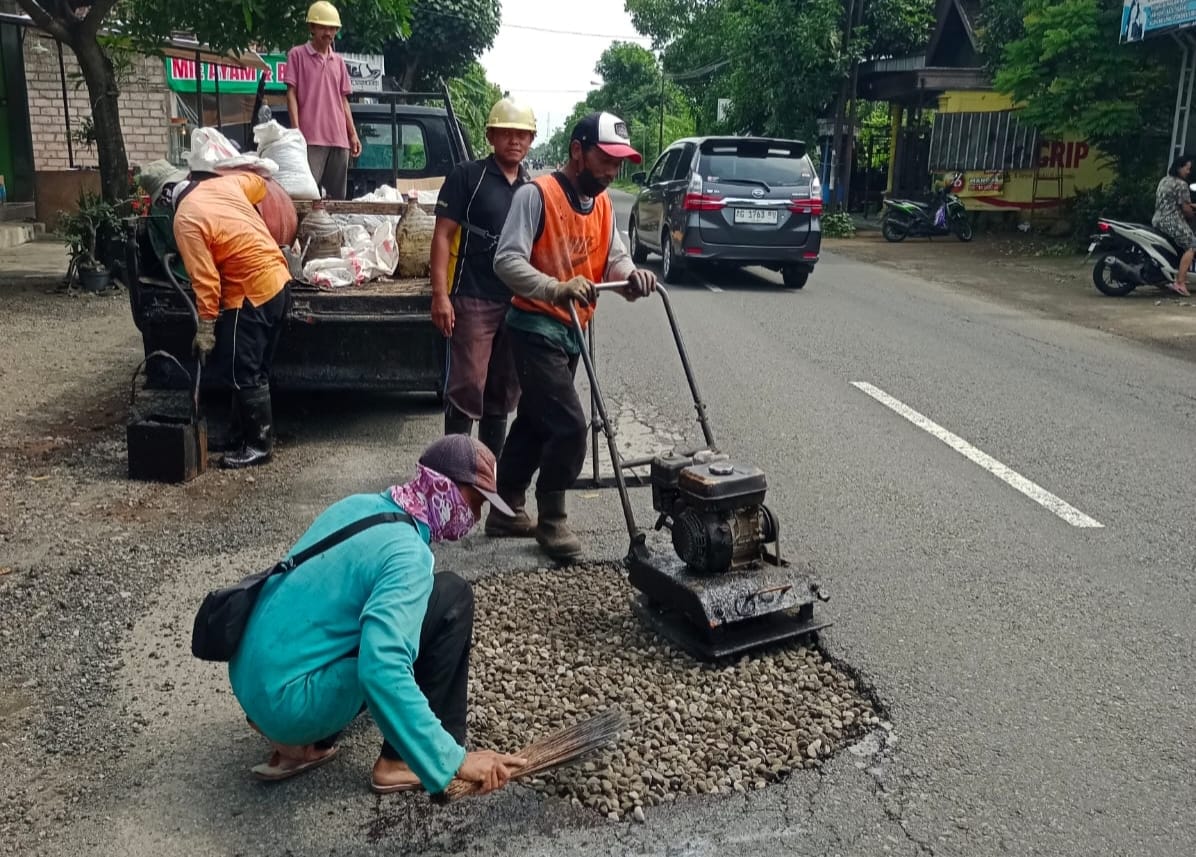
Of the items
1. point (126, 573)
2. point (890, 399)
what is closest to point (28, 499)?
point (126, 573)

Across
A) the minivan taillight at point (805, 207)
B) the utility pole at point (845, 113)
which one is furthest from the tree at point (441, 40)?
the minivan taillight at point (805, 207)

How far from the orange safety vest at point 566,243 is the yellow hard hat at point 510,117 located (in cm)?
66

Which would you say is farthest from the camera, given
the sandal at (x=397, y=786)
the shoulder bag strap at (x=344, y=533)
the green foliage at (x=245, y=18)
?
the green foliage at (x=245, y=18)

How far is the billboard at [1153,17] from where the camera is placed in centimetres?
1525

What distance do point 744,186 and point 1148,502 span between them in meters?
8.29

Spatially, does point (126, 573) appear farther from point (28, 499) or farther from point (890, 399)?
point (890, 399)

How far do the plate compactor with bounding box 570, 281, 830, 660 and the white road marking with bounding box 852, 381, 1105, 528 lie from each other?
2114 mm

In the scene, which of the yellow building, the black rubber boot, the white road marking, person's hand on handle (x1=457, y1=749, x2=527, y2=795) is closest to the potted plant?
the black rubber boot

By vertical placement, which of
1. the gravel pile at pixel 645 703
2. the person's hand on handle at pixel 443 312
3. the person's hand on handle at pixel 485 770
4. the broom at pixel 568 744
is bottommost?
the gravel pile at pixel 645 703

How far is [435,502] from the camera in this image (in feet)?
9.17

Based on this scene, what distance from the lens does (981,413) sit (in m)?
7.41

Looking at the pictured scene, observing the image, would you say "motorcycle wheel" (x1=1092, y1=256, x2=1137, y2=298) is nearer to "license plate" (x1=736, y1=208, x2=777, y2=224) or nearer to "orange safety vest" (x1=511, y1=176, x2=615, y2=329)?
"license plate" (x1=736, y1=208, x2=777, y2=224)

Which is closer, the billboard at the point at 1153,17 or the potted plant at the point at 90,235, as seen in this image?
the potted plant at the point at 90,235

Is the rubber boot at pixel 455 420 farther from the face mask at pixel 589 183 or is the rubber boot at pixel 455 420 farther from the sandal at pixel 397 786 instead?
the sandal at pixel 397 786
